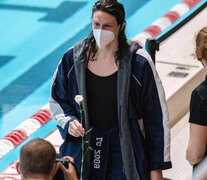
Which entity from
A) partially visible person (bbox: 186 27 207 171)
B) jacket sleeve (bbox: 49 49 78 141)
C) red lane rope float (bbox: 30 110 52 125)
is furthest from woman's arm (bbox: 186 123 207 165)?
red lane rope float (bbox: 30 110 52 125)

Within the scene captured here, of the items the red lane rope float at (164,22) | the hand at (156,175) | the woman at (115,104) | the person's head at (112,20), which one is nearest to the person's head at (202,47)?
the woman at (115,104)

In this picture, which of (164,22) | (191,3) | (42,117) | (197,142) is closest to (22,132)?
(42,117)

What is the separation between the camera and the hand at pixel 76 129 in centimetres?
274

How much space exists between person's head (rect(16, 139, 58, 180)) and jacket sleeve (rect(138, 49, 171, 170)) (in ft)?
2.28

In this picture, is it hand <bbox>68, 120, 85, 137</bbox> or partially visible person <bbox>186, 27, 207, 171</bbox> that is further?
hand <bbox>68, 120, 85, 137</bbox>

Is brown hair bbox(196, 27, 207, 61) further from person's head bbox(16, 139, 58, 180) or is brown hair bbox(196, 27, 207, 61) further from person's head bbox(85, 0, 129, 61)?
person's head bbox(16, 139, 58, 180)

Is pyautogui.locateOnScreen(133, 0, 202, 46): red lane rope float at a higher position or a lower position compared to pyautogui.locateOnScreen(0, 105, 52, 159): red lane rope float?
higher

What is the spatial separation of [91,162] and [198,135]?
0.61m

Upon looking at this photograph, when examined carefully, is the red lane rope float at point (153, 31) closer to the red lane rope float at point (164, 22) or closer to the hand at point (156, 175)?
the red lane rope float at point (164, 22)

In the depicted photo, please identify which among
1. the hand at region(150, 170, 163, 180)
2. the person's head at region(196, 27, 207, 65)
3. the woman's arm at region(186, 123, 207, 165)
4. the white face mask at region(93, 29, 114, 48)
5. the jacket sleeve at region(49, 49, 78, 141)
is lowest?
the hand at region(150, 170, 163, 180)

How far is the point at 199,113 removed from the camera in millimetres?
2494

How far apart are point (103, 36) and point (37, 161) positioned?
773mm

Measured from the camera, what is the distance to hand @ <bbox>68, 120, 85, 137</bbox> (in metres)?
2.74

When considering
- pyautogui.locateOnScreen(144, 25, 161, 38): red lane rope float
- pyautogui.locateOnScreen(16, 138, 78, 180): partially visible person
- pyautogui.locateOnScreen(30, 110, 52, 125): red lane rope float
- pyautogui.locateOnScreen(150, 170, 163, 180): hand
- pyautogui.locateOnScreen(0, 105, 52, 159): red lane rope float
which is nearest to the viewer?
pyautogui.locateOnScreen(16, 138, 78, 180): partially visible person
